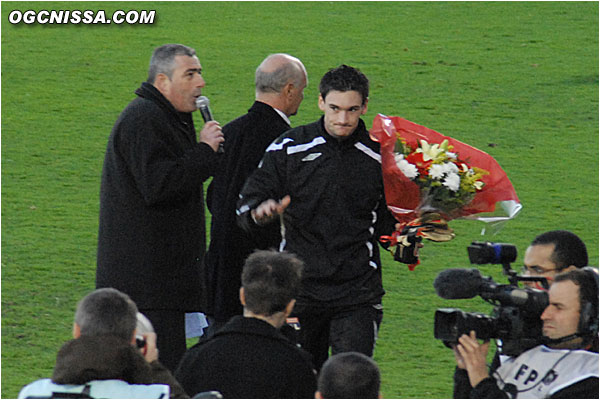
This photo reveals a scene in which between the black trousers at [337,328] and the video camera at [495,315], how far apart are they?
2.61 feet

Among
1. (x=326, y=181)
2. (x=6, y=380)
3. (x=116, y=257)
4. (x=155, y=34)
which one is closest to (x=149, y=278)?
(x=116, y=257)

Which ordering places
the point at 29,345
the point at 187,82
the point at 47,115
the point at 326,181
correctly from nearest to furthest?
the point at 326,181, the point at 187,82, the point at 29,345, the point at 47,115

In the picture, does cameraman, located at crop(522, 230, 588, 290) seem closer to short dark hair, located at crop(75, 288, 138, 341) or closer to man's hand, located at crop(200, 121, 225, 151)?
man's hand, located at crop(200, 121, 225, 151)

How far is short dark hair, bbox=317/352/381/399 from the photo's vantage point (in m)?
3.66

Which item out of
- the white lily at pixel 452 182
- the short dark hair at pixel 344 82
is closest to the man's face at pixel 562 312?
the white lily at pixel 452 182

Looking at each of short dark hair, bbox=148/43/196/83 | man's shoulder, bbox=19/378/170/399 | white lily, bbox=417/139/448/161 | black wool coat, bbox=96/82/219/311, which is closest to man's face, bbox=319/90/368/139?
white lily, bbox=417/139/448/161

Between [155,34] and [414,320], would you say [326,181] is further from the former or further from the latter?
[155,34]

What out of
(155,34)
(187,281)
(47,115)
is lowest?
(187,281)

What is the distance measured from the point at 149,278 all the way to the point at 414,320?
316cm

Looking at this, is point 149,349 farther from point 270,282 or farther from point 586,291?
point 586,291

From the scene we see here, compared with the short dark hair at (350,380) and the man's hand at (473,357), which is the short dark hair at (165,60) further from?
the short dark hair at (350,380)

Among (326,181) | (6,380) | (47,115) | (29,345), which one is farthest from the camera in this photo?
(47,115)

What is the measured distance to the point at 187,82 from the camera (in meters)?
5.56

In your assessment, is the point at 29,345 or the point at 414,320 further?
the point at 414,320
